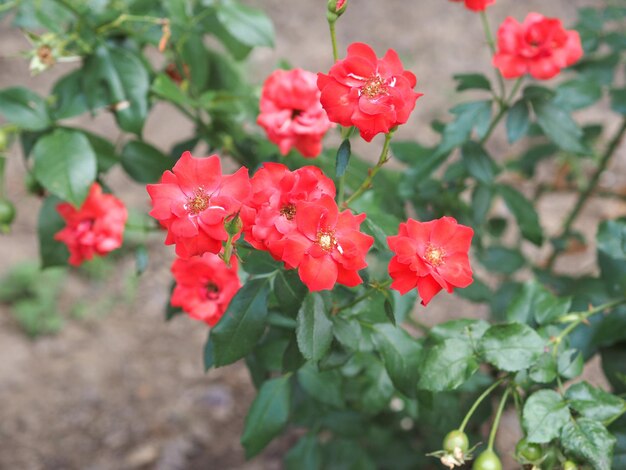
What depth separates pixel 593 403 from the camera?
0.87 metres

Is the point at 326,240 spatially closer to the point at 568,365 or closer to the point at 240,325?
the point at 240,325

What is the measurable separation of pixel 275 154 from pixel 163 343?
1157 mm

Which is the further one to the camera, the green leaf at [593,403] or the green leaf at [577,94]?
the green leaf at [577,94]

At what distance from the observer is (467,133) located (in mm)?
1184

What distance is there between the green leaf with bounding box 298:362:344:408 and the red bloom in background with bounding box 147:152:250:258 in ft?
1.61

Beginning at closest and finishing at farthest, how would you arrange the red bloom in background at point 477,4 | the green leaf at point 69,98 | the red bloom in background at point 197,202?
the red bloom in background at point 197,202 → the red bloom in background at point 477,4 → the green leaf at point 69,98

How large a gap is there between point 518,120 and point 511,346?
18.6 inches

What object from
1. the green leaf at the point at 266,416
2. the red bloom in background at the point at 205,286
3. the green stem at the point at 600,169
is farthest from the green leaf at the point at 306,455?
the green stem at the point at 600,169

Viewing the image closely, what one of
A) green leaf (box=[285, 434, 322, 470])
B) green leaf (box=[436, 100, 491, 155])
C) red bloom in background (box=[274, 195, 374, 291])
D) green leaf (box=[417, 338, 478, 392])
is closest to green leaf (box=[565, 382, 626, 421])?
green leaf (box=[417, 338, 478, 392])

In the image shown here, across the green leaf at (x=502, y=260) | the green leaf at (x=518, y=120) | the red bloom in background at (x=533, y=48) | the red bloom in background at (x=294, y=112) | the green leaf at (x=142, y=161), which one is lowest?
the green leaf at (x=502, y=260)

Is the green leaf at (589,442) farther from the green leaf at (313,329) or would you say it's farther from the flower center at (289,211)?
the flower center at (289,211)

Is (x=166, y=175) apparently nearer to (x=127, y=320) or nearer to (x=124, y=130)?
(x=124, y=130)

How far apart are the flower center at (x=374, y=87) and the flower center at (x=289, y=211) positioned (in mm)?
158

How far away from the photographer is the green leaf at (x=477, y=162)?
121 cm
